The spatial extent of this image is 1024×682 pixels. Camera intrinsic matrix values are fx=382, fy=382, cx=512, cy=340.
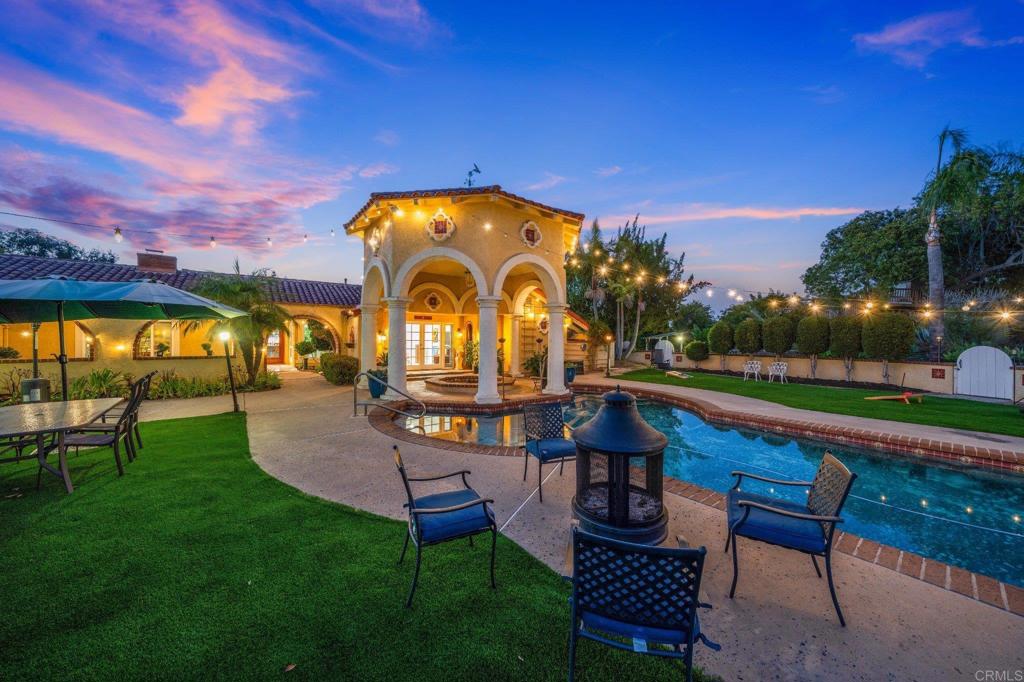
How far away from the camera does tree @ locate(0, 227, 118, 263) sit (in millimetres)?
33719

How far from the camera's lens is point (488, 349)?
10.3m

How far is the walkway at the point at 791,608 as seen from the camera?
84.0 inches

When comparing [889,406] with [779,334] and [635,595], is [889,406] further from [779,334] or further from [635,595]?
[635,595]

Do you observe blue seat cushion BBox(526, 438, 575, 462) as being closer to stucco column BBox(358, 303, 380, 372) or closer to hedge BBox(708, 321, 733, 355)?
stucco column BBox(358, 303, 380, 372)

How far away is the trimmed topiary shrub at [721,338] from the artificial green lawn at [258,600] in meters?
18.9

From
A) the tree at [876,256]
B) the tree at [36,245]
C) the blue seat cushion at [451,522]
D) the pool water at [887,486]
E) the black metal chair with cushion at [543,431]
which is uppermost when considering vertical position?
the tree at [36,245]

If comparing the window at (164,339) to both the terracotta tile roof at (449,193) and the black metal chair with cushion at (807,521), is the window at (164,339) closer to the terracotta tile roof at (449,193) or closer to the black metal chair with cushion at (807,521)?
the terracotta tile roof at (449,193)

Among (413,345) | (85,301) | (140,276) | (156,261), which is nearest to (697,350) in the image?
(413,345)

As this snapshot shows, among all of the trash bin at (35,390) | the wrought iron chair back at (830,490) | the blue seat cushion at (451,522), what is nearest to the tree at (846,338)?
the wrought iron chair back at (830,490)

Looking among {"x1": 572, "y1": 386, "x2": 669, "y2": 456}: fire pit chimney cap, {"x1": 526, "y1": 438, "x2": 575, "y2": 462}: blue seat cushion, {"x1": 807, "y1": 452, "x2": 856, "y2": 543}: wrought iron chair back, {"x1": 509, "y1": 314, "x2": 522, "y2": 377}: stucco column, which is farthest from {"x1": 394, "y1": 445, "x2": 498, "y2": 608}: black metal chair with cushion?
{"x1": 509, "y1": 314, "x2": 522, "y2": 377}: stucco column

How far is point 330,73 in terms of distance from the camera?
33.2 feet

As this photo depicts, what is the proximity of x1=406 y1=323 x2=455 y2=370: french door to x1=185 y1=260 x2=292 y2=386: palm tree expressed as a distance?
509cm

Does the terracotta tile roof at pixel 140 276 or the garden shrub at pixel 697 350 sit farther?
the garden shrub at pixel 697 350

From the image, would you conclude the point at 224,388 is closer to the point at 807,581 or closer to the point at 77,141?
the point at 77,141
